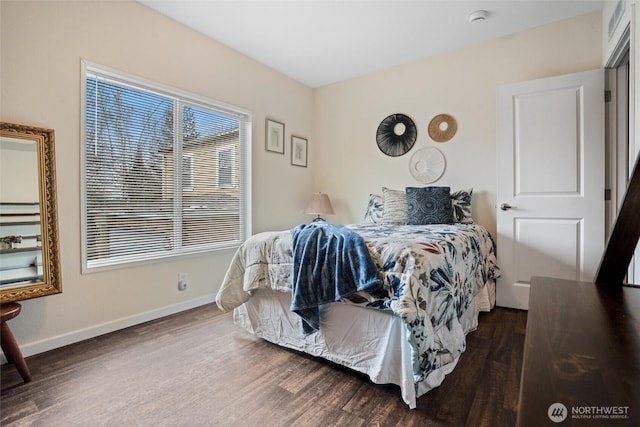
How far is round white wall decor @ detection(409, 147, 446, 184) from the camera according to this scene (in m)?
3.37

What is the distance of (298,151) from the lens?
411 centimetres

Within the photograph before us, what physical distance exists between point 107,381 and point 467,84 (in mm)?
3863

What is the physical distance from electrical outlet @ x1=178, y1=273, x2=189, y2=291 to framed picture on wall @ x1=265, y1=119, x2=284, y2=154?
5.57 ft

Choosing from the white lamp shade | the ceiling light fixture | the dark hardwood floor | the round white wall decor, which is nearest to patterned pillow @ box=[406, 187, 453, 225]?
the round white wall decor

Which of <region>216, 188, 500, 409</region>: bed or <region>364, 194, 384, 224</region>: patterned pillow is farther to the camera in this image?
<region>364, 194, 384, 224</region>: patterned pillow

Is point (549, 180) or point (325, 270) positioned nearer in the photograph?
Result: point (325, 270)

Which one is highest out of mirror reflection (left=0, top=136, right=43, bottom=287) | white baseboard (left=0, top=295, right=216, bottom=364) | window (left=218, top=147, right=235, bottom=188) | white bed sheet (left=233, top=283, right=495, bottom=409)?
window (left=218, top=147, right=235, bottom=188)

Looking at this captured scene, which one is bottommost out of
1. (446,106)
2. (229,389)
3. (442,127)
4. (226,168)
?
(229,389)

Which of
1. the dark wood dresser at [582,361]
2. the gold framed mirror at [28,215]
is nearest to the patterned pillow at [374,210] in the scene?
the dark wood dresser at [582,361]

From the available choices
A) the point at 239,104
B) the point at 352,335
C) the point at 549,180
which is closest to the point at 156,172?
the point at 239,104

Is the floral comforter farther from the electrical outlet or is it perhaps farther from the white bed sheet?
the electrical outlet

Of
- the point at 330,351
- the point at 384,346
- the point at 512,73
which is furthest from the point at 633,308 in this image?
the point at 512,73

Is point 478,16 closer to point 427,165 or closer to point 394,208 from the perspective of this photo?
point 427,165

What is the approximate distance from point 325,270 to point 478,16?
2593mm
